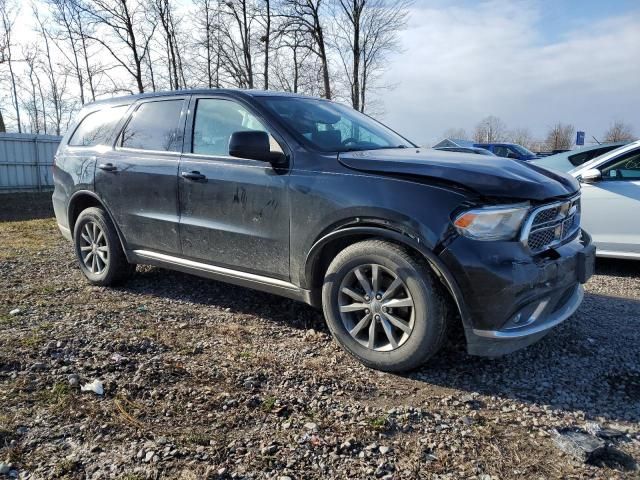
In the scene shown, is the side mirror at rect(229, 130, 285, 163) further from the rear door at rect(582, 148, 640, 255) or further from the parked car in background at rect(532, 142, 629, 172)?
the parked car in background at rect(532, 142, 629, 172)

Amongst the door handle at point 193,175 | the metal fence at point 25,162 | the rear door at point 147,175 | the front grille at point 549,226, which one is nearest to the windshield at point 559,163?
the front grille at point 549,226

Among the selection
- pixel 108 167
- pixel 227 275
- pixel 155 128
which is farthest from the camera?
pixel 108 167

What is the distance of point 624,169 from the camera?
5488 millimetres

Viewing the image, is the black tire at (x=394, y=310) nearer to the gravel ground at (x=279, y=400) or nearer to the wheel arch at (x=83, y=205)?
the gravel ground at (x=279, y=400)

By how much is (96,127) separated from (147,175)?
45.2 inches

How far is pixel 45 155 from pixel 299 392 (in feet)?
53.3

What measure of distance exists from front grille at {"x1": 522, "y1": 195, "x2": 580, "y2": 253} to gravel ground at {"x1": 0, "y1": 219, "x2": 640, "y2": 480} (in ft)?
2.76

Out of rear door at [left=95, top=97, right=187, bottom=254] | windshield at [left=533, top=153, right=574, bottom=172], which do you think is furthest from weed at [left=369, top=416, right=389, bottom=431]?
windshield at [left=533, top=153, right=574, bottom=172]

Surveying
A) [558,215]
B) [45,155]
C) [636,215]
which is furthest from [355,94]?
[558,215]

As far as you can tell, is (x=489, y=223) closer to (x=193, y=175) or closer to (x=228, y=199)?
(x=228, y=199)

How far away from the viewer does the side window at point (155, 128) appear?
4105 mm

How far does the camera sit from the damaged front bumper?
263 cm

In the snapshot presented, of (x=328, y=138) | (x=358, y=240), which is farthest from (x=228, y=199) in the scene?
(x=358, y=240)

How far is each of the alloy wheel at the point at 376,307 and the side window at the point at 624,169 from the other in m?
3.85
